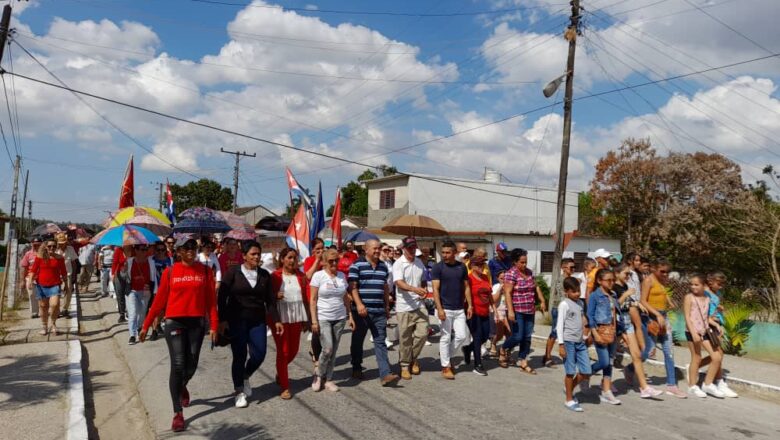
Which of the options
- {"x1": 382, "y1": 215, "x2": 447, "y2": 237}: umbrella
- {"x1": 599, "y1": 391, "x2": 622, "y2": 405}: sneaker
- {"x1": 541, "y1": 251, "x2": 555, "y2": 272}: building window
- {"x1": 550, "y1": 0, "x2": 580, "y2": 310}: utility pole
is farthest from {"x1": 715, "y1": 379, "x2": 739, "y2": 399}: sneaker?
{"x1": 541, "y1": 251, "x2": 555, "y2": 272}: building window

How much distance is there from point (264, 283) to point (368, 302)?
148 centimetres

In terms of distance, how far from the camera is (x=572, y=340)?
21.7 feet

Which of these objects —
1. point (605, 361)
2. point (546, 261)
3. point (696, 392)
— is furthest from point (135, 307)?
point (546, 261)

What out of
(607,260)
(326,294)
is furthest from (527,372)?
(326,294)

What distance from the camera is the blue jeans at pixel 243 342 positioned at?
6242 mm

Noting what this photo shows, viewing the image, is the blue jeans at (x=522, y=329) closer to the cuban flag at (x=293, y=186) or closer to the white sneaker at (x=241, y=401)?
the white sneaker at (x=241, y=401)

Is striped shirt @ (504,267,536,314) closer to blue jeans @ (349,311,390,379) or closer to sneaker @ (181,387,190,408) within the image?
blue jeans @ (349,311,390,379)

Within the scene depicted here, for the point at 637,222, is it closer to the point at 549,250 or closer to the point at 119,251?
the point at 549,250

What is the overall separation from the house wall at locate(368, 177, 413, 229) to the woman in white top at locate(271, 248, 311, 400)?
87.1ft

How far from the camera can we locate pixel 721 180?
98.3 feet

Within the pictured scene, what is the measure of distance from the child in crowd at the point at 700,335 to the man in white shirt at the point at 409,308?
132 inches

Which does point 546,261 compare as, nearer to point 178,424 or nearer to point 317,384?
point 317,384

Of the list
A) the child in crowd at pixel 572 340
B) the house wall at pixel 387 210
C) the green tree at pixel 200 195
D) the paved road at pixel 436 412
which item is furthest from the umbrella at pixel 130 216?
the green tree at pixel 200 195

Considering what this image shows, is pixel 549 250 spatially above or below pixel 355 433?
above
